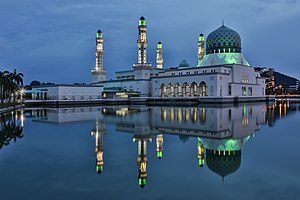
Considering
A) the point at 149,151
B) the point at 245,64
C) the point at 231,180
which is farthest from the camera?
the point at 245,64

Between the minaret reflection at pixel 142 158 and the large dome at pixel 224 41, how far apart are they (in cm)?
4875

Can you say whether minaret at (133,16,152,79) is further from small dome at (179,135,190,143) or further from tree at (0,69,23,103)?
small dome at (179,135,190,143)

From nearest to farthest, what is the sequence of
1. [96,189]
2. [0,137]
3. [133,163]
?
[96,189] → [133,163] → [0,137]

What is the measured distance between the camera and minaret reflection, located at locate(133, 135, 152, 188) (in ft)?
23.8

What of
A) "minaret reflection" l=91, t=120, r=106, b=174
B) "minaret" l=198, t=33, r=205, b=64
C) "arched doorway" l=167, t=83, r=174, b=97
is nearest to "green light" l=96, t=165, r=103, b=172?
"minaret reflection" l=91, t=120, r=106, b=174

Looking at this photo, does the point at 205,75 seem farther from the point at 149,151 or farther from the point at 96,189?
the point at 96,189

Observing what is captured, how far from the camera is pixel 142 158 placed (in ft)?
31.2

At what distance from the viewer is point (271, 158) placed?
9445mm

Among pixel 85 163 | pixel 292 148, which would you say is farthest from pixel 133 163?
pixel 292 148

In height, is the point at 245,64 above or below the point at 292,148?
above

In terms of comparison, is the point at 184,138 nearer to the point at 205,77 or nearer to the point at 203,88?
the point at 205,77

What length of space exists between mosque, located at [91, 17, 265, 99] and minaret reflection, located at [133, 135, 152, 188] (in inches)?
1595

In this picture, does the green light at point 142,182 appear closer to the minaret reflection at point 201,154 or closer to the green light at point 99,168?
the green light at point 99,168

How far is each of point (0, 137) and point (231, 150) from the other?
9882 mm
